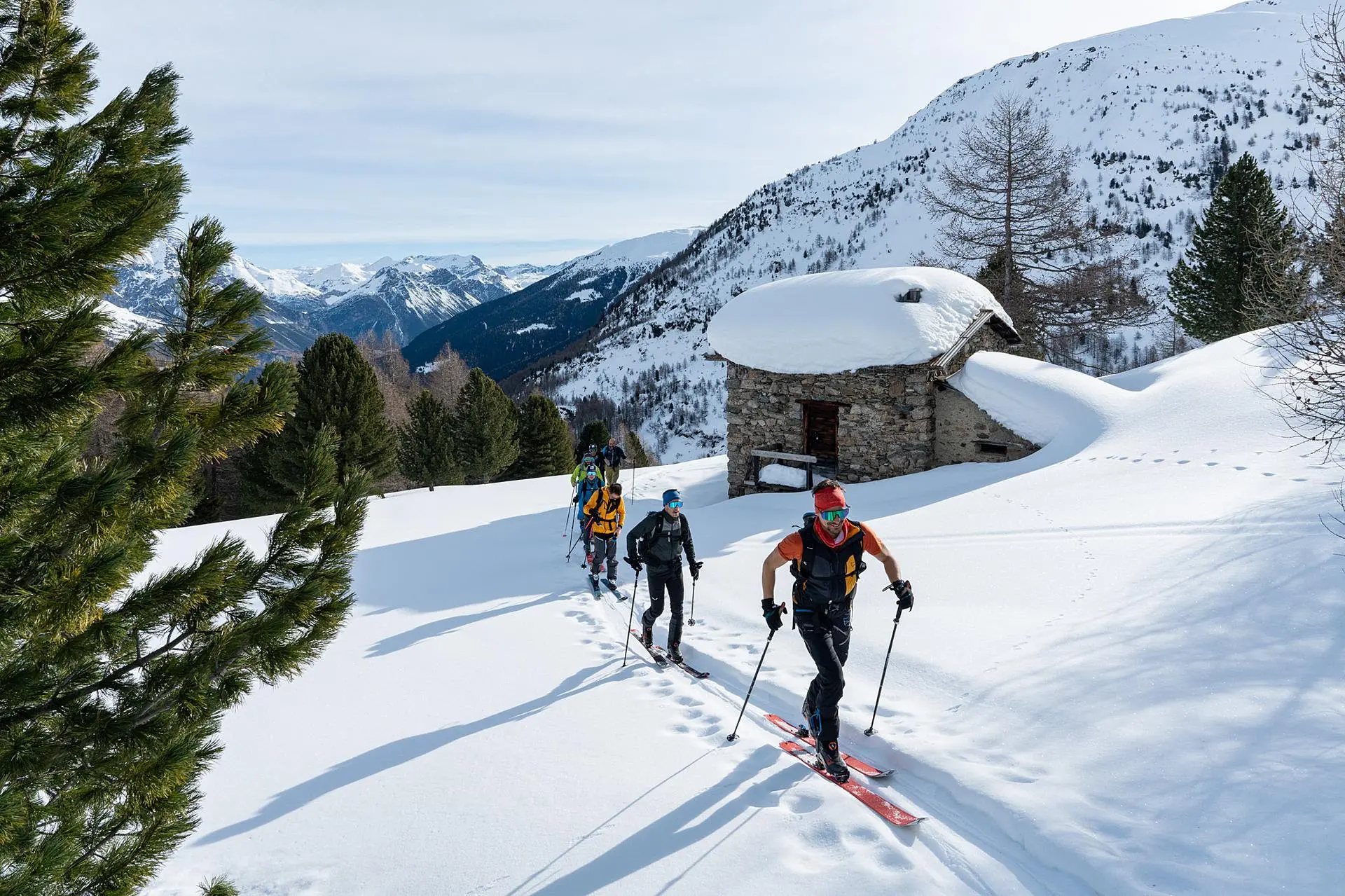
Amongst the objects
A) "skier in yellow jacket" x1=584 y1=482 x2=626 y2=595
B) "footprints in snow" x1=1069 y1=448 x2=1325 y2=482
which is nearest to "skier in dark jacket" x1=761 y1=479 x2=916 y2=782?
"skier in yellow jacket" x1=584 y1=482 x2=626 y2=595

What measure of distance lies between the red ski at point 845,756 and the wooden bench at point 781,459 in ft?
36.3

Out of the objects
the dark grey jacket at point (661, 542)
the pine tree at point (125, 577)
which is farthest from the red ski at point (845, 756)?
the pine tree at point (125, 577)

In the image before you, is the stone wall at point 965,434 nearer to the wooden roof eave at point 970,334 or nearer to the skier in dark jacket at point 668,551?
the wooden roof eave at point 970,334

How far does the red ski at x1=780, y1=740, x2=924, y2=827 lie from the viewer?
4633mm

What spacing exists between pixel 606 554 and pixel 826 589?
5.97 meters

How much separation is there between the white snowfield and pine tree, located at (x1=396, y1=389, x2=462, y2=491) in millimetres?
20355

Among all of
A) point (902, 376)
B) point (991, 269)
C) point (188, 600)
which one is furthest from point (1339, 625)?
point (991, 269)

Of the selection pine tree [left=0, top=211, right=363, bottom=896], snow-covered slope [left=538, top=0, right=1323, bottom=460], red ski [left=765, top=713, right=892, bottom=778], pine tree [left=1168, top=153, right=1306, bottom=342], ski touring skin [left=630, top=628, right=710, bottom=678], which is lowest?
ski touring skin [left=630, top=628, right=710, bottom=678]

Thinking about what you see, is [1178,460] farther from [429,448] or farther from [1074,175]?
[1074,175]

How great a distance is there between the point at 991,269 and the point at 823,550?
78.1 ft

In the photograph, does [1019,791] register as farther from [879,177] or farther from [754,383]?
[879,177]

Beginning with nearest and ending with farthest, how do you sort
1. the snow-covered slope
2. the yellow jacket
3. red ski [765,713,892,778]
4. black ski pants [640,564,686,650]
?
red ski [765,713,892,778], black ski pants [640,564,686,650], the yellow jacket, the snow-covered slope

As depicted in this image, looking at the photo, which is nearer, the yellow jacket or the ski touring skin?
the ski touring skin

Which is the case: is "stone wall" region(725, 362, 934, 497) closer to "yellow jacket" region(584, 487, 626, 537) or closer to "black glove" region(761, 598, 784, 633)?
"yellow jacket" region(584, 487, 626, 537)
